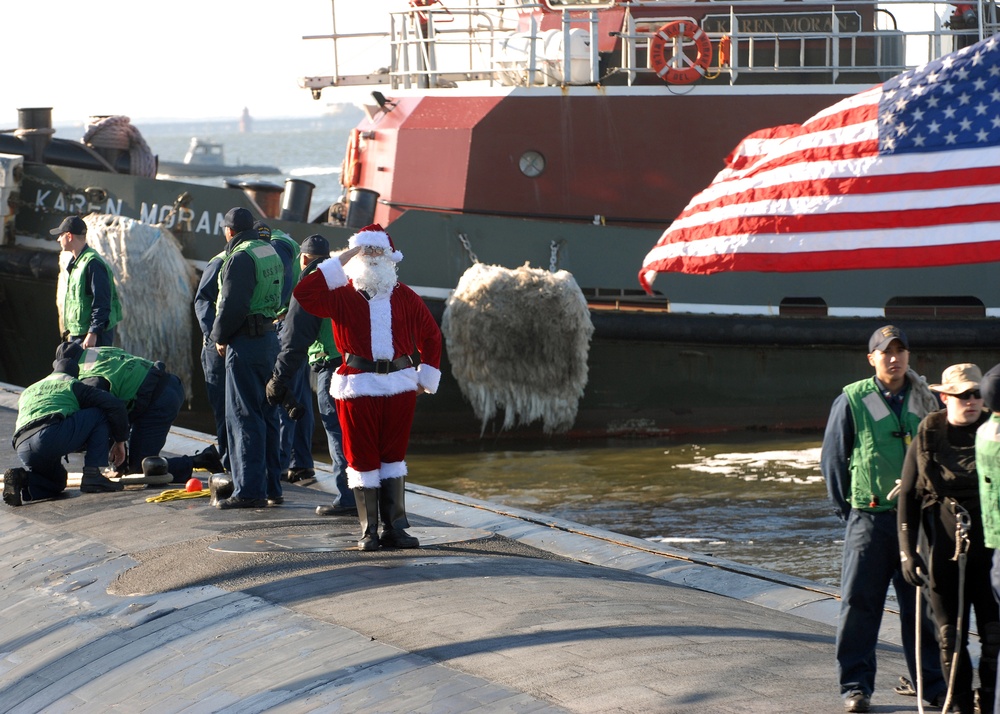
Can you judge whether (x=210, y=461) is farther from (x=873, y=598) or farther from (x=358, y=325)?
(x=873, y=598)

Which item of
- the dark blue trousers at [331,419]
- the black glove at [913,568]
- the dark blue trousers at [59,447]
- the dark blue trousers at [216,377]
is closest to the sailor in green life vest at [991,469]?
the black glove at [913,568]

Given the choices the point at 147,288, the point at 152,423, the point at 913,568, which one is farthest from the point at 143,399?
the point at 913,568

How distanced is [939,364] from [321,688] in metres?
8.66

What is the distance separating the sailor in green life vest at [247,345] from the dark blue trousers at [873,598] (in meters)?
3.34

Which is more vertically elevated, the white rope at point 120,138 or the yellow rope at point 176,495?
the white rope at point 120,138

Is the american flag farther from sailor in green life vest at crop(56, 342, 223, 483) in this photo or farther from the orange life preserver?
the orange life preserver

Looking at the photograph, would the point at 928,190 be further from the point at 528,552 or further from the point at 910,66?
the point at 910,66

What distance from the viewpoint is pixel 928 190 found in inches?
278

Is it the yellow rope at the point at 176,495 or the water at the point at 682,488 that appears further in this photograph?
the water at the point at 682,488

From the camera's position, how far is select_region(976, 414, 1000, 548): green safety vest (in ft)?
12.6

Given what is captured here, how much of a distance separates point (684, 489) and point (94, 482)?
15.6 ft

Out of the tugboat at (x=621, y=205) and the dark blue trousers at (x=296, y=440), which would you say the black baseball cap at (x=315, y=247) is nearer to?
the dark blue trousers at (x=296, y=440)

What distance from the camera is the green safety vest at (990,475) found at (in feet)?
12.6

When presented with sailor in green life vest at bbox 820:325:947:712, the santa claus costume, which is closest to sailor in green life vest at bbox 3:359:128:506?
the santa claus costume
